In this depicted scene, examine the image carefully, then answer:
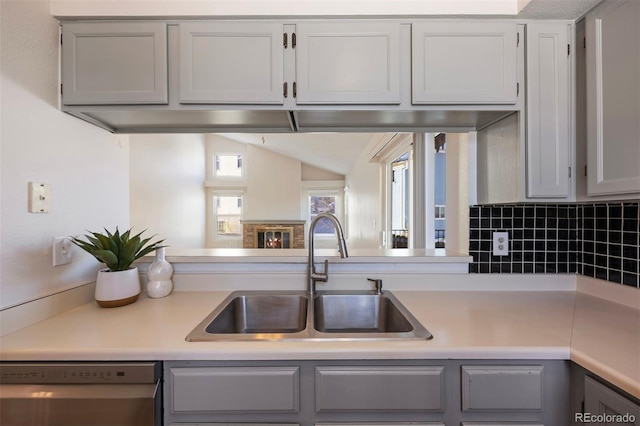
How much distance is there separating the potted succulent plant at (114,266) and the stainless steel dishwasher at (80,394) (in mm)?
357

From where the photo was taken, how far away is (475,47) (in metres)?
A: 1.15

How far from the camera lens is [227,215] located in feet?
25.1

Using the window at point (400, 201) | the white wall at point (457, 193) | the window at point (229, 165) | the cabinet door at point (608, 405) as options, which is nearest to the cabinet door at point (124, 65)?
the white wall at point (457, 193)

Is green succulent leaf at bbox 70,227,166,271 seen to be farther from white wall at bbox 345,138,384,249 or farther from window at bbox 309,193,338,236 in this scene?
window at bbox 309,193,338,236

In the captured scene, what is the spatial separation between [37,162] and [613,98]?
80.5 inches

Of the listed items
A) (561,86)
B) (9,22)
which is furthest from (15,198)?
(561,86)

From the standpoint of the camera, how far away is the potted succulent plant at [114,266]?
3.80 ft

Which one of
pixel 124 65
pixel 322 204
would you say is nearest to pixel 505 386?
pixel 124 65

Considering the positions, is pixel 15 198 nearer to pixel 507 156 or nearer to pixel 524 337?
pixel 524 337

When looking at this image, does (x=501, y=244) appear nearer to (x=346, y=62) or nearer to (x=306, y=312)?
(x=306, y=312)

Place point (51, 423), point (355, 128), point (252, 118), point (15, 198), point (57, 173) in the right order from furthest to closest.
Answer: point (355, 128) → point (252, 118) → point (57, 173) → point (15, 198) → point (51, 423)

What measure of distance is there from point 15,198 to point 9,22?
591 millimetres

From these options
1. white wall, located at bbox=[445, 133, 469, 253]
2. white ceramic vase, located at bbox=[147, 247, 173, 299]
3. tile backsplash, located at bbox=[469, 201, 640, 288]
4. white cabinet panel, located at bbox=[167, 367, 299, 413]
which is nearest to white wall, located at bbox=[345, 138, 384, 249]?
white wall, located at bbox=[445, 133, 469, 253]

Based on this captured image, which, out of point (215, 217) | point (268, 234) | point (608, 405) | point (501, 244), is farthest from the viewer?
point (215, 217)
